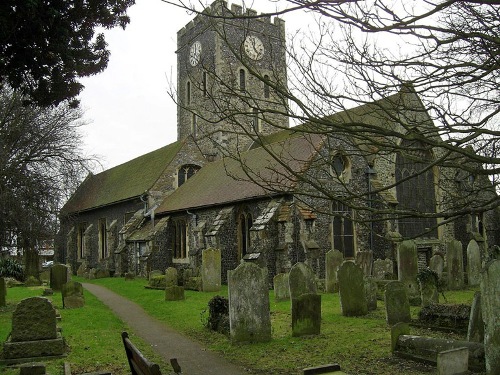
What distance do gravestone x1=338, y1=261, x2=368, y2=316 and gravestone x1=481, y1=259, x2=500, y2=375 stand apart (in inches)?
192

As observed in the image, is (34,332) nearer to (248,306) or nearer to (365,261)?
(248,306)

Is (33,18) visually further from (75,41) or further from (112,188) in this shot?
(112,188)

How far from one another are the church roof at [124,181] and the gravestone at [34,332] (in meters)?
19.2

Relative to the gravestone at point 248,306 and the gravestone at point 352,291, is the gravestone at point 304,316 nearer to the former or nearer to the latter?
the gravestone at point 248,306

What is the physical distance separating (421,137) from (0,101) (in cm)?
2276

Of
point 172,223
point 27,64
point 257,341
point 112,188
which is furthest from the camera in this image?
point 112,188

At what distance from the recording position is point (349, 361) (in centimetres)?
739

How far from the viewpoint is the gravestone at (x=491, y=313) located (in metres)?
5.92

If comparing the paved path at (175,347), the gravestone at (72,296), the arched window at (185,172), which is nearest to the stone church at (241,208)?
the arched window at (185,172)

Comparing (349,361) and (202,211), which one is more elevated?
(202,211)

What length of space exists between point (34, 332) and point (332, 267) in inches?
372

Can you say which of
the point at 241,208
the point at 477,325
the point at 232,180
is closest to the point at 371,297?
the point at 477,325

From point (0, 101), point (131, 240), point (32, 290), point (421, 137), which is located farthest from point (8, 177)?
point (421, 137)

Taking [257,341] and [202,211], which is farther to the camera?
[202,211]
